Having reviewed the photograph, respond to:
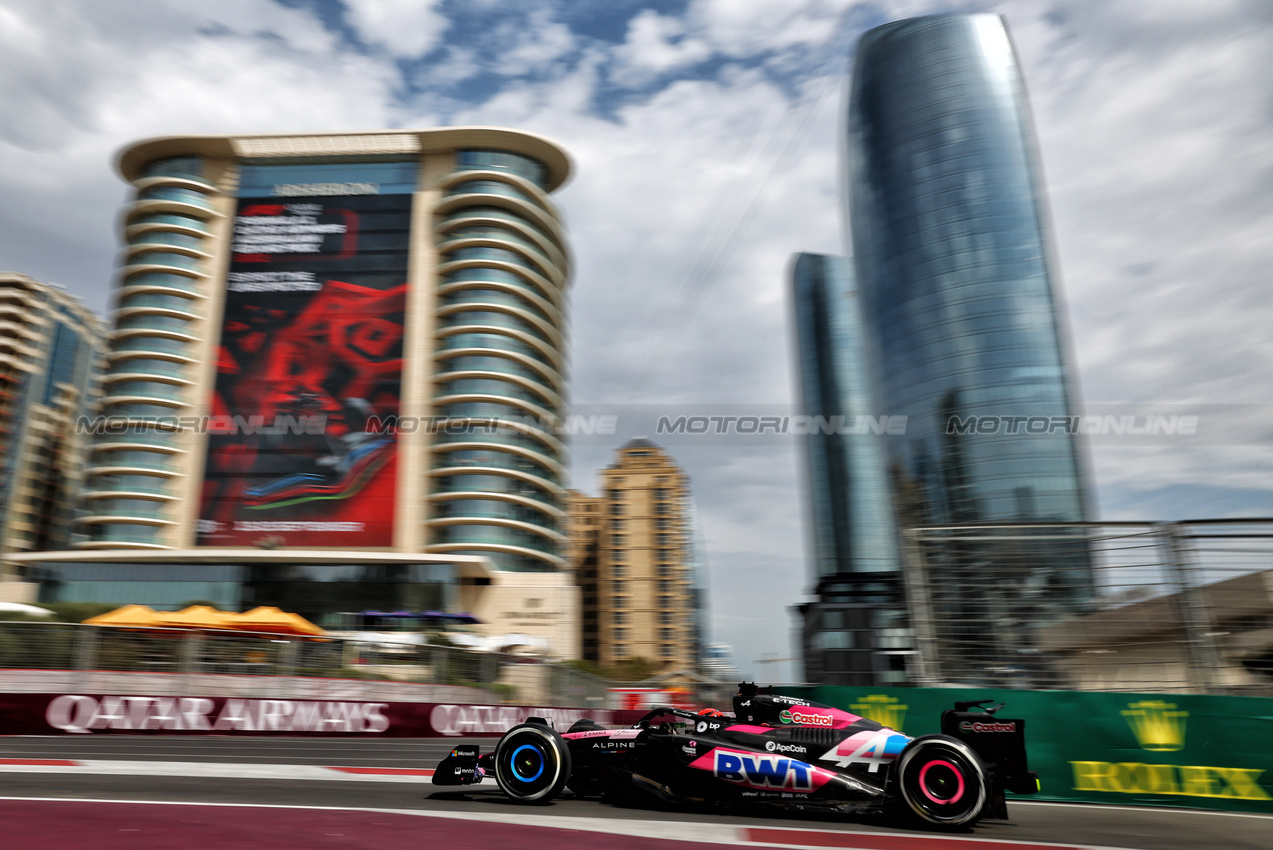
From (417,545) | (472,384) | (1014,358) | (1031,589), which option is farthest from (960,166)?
(1031,589)

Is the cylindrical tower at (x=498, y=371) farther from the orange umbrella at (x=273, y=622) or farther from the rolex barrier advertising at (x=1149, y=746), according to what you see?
the rolex barrier advertising at (x=1149, y=746)

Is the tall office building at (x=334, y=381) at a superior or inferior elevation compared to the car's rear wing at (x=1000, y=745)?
superior

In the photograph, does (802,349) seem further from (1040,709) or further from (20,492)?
(1040,709)

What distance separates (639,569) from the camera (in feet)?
383

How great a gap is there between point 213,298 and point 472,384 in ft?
71.4

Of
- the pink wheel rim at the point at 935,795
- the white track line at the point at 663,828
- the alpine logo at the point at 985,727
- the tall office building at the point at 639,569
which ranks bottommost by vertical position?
the white track line at the point at 663,828

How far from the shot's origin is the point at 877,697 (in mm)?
10422

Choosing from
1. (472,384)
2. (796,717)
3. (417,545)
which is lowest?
(796,717)

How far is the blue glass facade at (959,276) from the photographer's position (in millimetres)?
75562

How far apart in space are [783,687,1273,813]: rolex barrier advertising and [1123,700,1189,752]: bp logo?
0.01 metres

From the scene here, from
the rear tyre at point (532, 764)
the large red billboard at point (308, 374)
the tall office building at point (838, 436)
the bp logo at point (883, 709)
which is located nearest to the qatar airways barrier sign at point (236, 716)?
the rear tyre at point (532, 764)

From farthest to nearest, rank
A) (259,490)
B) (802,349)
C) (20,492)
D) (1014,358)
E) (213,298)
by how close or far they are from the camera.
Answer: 1. (802,349)
2. (20,492)
3. (1014,358)
4. (213,298)
5. (259,490)

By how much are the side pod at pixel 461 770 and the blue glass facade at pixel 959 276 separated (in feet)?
230

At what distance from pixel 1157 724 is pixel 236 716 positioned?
15.0 metres
